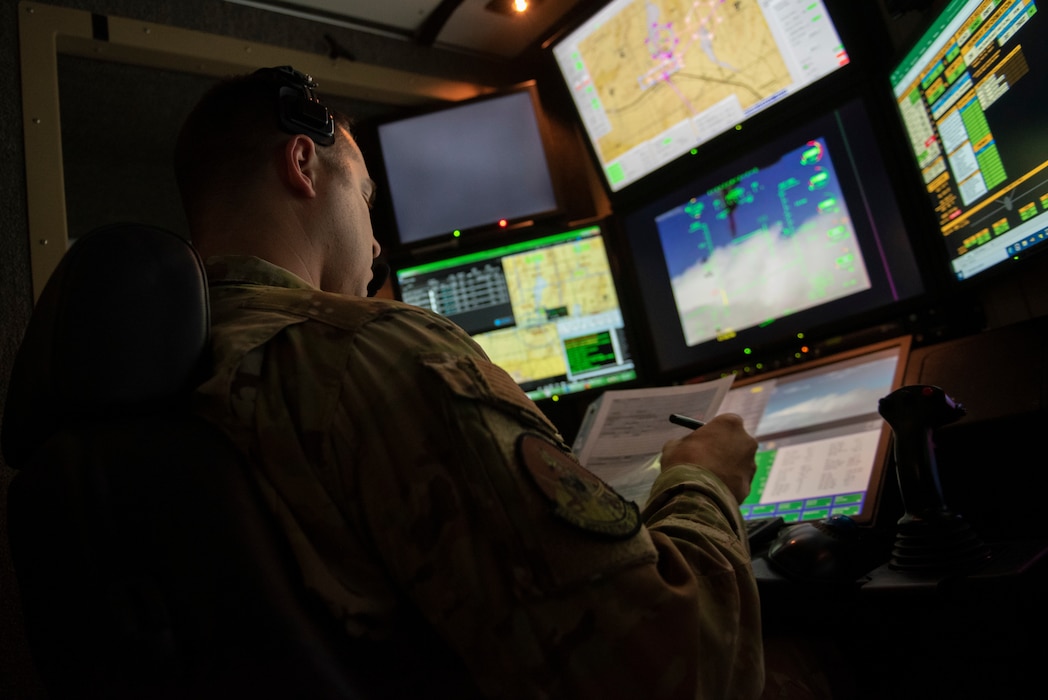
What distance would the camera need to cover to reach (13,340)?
50.0 inches

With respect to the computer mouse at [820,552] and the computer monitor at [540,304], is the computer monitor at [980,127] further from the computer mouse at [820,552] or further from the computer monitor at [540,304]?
the computer monitor at [540,304]

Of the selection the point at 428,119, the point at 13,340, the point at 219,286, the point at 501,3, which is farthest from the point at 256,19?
the point at 219,286

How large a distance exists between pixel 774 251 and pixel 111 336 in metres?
1.21

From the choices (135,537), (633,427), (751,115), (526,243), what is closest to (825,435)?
(633,427)

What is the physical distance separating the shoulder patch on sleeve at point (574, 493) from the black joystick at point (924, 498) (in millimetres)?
346

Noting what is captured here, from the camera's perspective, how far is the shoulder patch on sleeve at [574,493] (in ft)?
1.62

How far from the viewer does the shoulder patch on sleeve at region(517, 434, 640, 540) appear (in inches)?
19.4

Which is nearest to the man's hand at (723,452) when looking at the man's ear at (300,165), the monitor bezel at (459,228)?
the man's ear at (300,165)

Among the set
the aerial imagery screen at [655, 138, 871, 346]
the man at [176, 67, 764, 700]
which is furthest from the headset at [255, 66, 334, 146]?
the aerial imagery screen at [655, 138, 871, 346]

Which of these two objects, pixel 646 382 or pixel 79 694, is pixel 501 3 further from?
pixel 79 694

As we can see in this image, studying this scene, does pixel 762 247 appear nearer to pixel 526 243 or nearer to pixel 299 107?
pixel 526 243

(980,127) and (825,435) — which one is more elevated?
(980,127)

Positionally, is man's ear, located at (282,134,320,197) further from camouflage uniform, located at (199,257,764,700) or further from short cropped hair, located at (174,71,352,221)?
camouflage uniform, located at (199,257,764,700)

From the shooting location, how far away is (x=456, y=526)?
1.63ft
